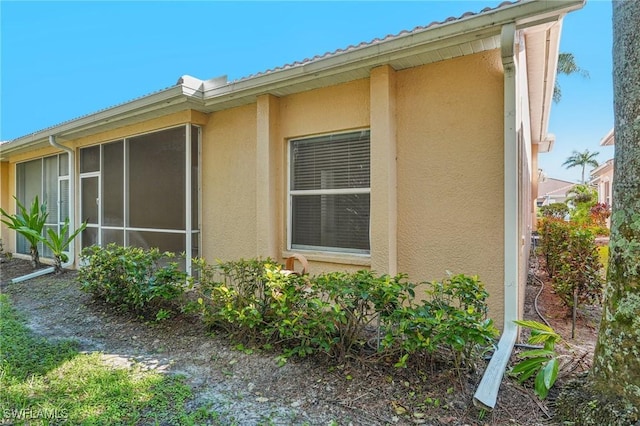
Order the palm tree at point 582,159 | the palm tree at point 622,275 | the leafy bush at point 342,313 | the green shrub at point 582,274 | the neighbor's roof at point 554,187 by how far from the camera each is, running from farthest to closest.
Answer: the palm tree at point 582,159, the neighbor's roof at point 554,187, the green shrub at point 582,274, the leafy bush at point 342,313, the palm tree at point 622,275

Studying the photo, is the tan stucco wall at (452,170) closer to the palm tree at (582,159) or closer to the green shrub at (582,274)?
the green shrub at (582,274)

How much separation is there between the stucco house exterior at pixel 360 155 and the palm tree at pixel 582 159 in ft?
194

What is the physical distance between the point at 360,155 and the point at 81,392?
4225 millimetres

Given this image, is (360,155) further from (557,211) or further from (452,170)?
(557,211)

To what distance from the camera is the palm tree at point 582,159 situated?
53.7 meters

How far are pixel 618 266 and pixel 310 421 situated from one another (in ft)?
8.80

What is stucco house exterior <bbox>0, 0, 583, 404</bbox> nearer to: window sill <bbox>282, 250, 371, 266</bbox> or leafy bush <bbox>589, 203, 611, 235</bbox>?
window sill <bbox>282, 250, 371, 266</bbox>

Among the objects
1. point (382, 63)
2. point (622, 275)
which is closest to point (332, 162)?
point (382, 63)

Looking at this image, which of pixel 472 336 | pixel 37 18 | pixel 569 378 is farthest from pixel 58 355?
pixel 37 18

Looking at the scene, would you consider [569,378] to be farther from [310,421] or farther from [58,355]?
[58,355]

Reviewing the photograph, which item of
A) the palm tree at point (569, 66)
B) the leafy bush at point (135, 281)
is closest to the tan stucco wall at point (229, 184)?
the leafy bush at point (135, 281)

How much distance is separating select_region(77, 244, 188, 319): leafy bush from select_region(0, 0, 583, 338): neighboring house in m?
1.33

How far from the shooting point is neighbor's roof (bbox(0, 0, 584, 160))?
3.62 meters

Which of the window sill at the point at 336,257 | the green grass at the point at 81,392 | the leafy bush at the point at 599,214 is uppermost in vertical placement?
the leafy bush at the point at 599,214
